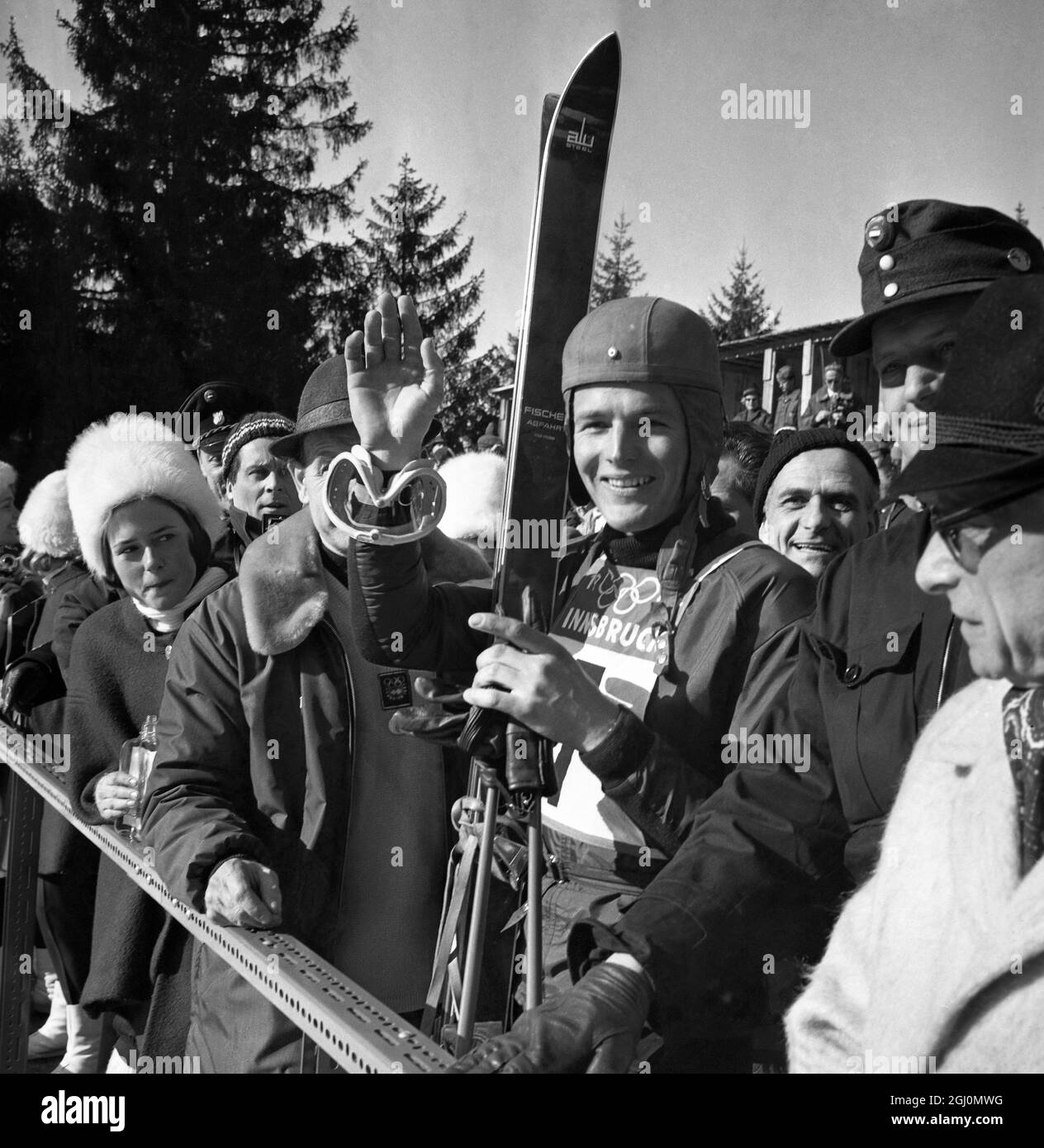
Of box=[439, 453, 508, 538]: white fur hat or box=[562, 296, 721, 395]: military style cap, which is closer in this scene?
box=[562, 296, 721, 395]: military style cap

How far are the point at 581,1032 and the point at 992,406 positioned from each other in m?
0.86

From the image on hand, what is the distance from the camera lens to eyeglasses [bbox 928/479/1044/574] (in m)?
1.21

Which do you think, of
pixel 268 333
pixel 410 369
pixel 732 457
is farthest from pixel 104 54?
pixel 410 369

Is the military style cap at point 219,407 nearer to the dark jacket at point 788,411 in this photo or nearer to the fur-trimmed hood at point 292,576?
the fur-trimmed hood at point 292,576

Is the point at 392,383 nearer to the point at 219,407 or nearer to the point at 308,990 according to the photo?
the point at 308,990

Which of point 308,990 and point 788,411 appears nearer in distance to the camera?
point 308,990

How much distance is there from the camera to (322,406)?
2.85 m

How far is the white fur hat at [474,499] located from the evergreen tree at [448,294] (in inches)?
637

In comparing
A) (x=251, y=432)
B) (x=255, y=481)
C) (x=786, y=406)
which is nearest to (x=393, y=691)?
(x=255, y=481)

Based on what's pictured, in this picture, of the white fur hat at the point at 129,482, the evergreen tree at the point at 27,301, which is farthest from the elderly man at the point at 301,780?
the evergreen tree at the point at 27,301

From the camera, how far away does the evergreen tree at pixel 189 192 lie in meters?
18.9

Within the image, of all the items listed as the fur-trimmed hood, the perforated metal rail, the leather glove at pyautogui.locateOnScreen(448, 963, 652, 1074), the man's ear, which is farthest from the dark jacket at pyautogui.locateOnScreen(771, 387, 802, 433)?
the leather glove at pyautogui.locateOnScreen(448, 963, 652, 1074)

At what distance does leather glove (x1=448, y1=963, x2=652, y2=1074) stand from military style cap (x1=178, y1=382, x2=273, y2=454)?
3714 mm

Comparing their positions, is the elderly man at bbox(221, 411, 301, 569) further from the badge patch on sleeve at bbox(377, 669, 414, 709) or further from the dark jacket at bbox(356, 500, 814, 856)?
the dark jacket at bbox(356, 500, 814, 856)
